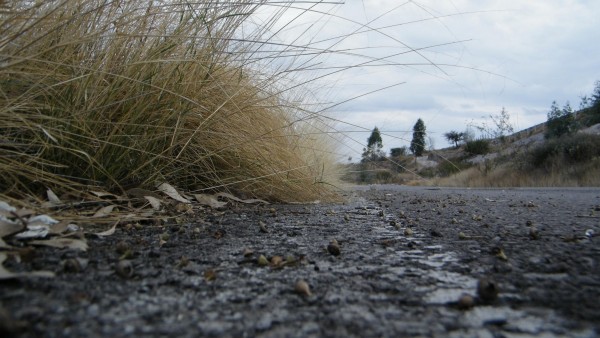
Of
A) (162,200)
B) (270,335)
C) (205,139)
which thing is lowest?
(270,335)

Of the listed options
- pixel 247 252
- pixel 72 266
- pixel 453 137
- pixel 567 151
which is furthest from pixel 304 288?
pixel 453 137

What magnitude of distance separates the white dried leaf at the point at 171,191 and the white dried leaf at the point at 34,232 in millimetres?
861

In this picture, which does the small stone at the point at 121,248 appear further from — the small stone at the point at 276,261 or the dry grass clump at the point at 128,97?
the dry grass clump at the point at 128,97

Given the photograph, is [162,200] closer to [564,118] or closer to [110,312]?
[110,312]

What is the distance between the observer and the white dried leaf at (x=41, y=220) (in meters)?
1.25

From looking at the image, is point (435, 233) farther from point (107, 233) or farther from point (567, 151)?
point (567, 151)

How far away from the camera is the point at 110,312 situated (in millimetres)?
756

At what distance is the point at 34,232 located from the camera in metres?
1.21

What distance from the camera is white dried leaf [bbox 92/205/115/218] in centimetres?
158

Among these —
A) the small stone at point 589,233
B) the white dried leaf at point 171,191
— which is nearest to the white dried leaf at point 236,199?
the white dried leaf at point 171,191

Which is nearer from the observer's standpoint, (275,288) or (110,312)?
(110,312)

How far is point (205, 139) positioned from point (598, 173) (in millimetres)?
12148

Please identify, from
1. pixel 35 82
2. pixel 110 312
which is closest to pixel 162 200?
pixel 35 82

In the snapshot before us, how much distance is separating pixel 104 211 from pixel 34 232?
1.44ft
